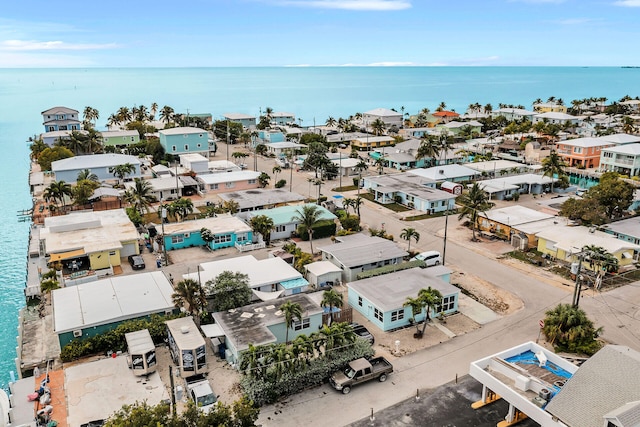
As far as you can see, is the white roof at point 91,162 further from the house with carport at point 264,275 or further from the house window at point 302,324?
the house window at point 302,324

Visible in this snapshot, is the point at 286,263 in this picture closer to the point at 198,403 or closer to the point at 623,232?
the point at 198,403

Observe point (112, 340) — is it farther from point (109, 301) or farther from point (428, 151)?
point (428, 151)

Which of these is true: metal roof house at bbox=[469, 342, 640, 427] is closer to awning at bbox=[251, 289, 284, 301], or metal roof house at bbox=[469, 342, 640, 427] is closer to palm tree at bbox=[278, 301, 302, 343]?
palm tree at bbox=[278, 301, 302, 343]

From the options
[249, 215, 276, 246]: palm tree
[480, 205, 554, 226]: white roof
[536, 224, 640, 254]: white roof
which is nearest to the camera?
[536, 224, 640, 254]: white roof

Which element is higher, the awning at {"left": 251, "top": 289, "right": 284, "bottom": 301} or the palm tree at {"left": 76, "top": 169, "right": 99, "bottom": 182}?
the palm tree at {"left": 76, "top": 169, "right": 99, "bottom": 182}

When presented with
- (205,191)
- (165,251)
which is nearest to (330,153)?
(205,191)

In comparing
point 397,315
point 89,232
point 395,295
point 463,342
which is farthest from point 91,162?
point 463,342

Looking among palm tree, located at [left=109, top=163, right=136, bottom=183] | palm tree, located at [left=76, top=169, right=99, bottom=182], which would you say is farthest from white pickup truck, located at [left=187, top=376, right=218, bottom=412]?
palm tree, located at [left=109, top=163, right=136, bottom=183]
